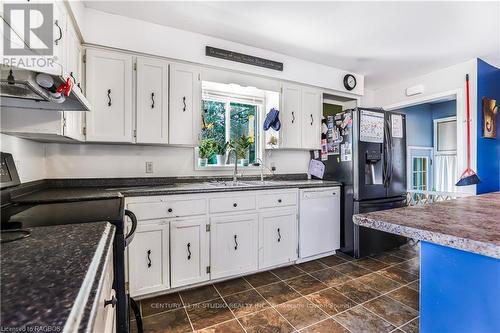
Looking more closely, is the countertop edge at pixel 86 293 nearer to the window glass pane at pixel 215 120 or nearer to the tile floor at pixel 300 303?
the tile floor at pixel 300 303

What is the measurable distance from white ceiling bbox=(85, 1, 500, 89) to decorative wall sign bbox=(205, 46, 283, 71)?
0.14 meters

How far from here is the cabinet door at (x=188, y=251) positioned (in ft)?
6.75

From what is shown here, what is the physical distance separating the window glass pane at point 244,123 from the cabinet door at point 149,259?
1.48 m

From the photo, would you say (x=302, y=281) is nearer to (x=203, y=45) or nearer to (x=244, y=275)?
(x=244, y=275)

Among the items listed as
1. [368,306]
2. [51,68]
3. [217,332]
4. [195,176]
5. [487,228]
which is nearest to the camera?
[487,228]

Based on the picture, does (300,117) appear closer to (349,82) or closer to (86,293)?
(349,82)

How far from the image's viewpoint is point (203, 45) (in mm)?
2521

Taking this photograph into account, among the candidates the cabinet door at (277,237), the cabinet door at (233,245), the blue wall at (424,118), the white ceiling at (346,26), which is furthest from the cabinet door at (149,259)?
the blue wall at (424,118)

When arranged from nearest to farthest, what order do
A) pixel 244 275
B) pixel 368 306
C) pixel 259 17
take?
1. pixel 368 306
2. pixel 259 17
3. pixel 244 275

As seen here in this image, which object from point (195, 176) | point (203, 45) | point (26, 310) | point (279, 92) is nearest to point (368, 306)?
point (195, 176)

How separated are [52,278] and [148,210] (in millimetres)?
1494

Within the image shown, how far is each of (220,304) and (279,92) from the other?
92.3 inches
